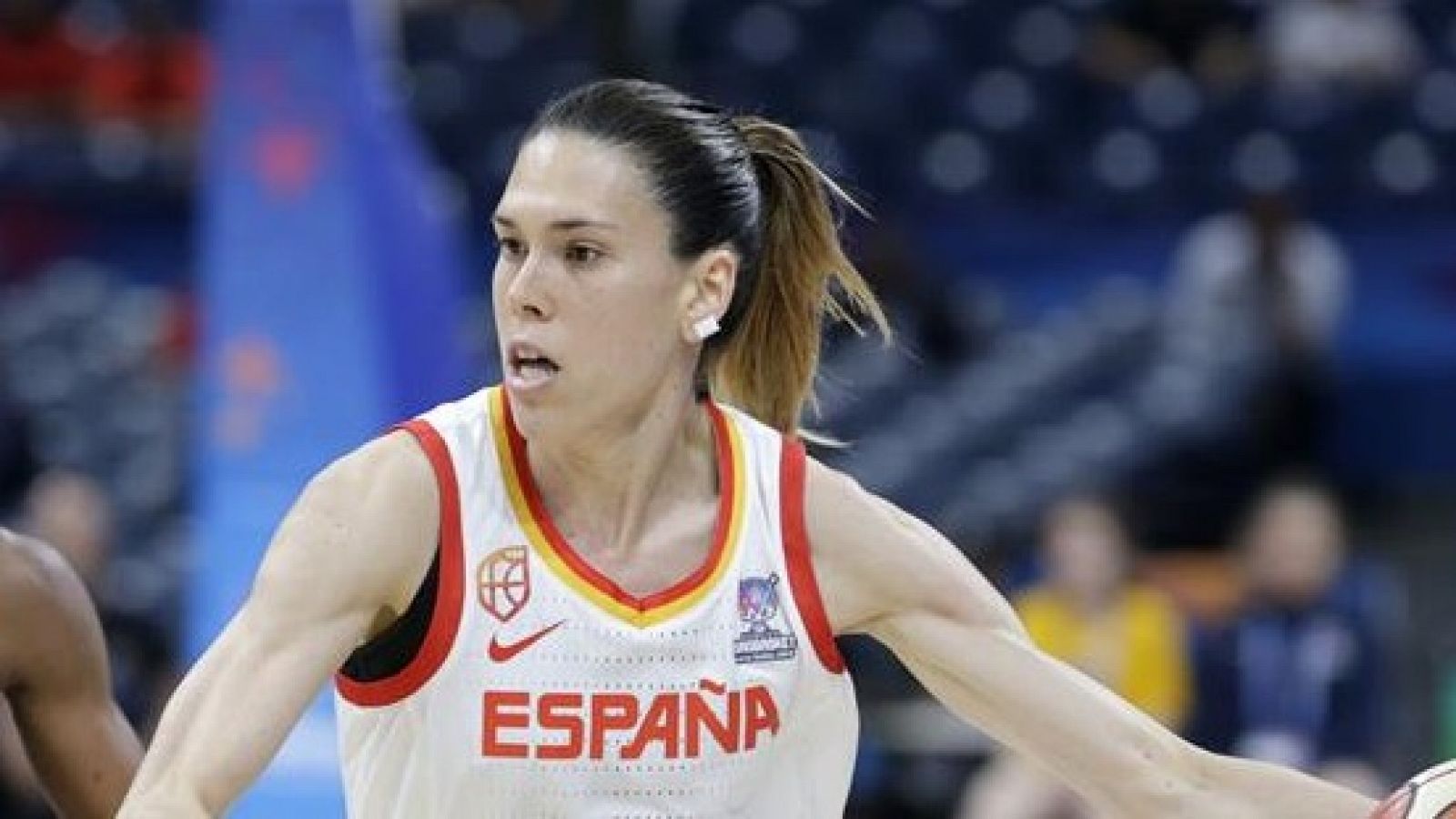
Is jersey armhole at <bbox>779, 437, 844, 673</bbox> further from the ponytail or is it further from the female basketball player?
the ponytail

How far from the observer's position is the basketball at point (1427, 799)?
3.48 meters

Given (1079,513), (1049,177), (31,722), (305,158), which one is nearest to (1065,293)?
(1049,177)

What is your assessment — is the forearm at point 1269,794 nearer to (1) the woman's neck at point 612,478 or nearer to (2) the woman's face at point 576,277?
(1) the woman's neck at point 612,478

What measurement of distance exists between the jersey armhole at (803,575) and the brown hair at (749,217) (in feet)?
0.77

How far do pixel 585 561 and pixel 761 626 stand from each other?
0.70 feet

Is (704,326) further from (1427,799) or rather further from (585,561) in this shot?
(1427,799)

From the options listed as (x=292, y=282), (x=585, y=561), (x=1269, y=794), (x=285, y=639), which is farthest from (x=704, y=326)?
(x=292, y=282)

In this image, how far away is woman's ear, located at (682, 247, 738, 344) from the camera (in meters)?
3.56

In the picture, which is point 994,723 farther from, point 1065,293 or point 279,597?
point 1065,293

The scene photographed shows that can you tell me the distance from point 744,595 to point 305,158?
11.8 ft

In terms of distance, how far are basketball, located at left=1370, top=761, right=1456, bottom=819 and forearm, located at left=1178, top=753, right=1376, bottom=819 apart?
0.12m

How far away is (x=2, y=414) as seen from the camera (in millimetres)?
10109

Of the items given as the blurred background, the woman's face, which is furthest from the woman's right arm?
the blurred background

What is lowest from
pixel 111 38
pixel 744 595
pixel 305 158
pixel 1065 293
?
pixel 1065 293
